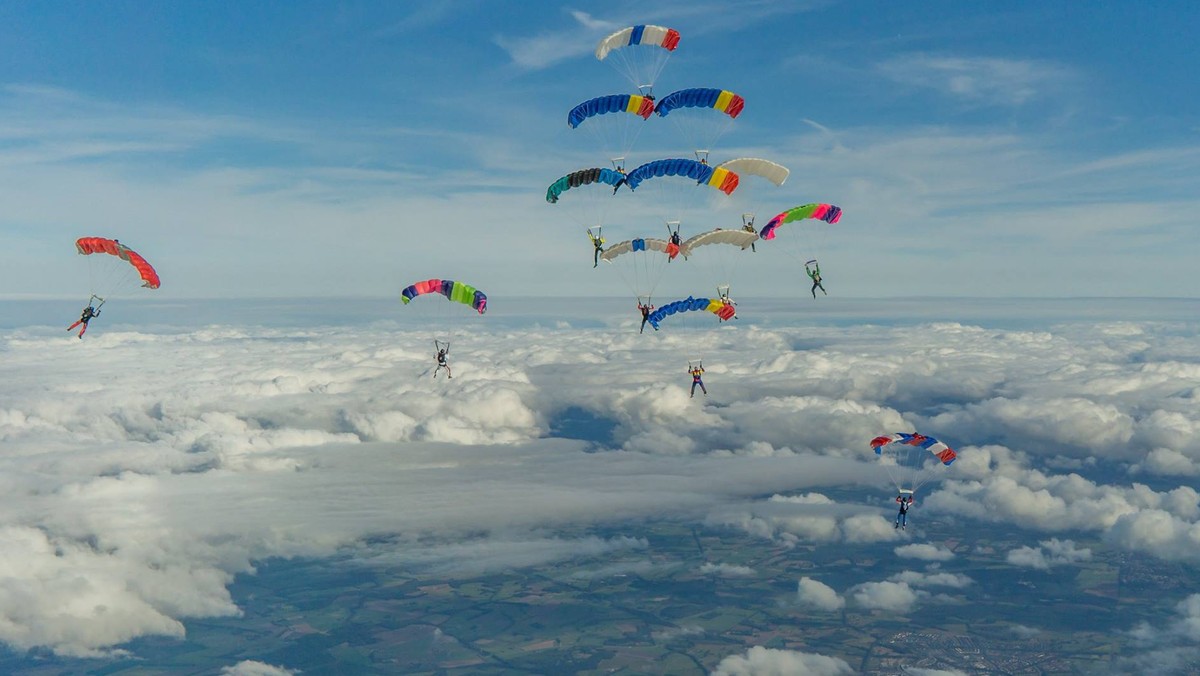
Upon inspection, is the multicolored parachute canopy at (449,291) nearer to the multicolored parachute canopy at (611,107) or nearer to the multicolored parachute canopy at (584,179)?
the multicolored parachute canopy at (584,179)

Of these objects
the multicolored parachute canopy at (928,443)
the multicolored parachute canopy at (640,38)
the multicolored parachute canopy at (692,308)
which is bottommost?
the multicolored parachute canopy at (928,443)

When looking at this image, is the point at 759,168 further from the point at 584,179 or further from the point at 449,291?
the point at 449,291

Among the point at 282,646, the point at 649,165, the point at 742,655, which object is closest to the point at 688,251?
the point at 649,165

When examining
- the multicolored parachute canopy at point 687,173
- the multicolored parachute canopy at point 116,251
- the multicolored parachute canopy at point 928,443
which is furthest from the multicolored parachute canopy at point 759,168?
the multicolored parachute canopy at point 116,251

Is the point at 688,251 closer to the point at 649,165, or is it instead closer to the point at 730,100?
the point at 649,165

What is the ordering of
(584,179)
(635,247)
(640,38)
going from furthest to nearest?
(635,247), (584,179), (640,38)

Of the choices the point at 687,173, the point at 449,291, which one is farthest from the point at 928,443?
the point at 449,291
